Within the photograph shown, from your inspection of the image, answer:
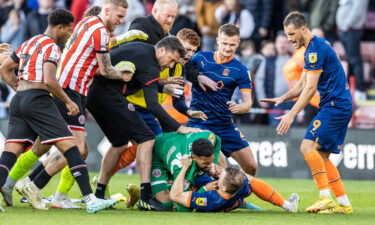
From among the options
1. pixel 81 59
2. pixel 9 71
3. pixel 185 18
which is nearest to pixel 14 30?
pixel 185 18

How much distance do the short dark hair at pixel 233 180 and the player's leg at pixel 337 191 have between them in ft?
4.19

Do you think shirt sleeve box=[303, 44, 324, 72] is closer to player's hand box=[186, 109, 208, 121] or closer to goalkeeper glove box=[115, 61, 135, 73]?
player's hand box=[186, 109, 208, 121]

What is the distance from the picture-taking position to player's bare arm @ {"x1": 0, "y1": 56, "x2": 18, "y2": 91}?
10.1m

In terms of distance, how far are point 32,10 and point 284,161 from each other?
6929mm

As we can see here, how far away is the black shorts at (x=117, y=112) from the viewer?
10.3m

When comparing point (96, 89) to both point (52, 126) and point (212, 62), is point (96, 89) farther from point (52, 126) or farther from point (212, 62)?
point (212, 62)

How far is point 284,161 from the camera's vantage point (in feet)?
53.4

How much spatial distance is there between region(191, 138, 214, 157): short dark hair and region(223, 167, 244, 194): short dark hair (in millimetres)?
321

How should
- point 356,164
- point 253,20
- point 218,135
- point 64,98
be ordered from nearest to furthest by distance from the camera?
point 64,98 → point 218,135 → point 356,164 → point 253,20

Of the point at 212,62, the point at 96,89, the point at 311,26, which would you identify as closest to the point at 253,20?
the point at 311,26

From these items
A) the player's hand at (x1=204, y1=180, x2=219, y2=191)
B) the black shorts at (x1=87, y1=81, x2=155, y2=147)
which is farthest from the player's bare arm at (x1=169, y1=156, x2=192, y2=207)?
the black shorts at (x1=87, y1=81, x2=155, y2=147)

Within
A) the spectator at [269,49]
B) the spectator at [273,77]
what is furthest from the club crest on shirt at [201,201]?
the spectator at [269,49]

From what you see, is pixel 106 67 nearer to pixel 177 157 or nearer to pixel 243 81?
pixel 177 157

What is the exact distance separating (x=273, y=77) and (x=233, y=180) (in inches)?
322
